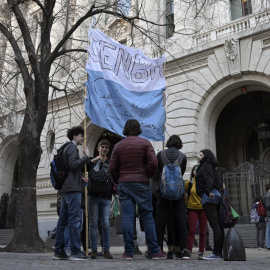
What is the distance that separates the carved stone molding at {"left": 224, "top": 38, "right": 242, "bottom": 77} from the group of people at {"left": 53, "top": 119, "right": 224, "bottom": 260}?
907 cm

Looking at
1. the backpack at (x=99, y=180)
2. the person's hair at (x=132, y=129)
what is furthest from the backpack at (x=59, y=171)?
the person's hair at (x=132, y=129)

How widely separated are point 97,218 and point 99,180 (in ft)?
2.11

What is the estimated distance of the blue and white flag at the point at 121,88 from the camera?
6797 mm

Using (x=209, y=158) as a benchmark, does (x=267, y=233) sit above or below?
below

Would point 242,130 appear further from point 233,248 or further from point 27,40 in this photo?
point 233,248

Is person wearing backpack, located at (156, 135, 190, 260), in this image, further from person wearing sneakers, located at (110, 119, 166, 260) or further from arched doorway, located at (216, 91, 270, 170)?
arched doorway, located at (216, 91, 270, 170)

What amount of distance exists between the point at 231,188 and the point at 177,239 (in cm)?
1168

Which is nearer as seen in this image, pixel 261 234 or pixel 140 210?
pixel 140 210

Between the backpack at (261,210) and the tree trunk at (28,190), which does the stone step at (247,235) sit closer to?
the backpack at (261,210)

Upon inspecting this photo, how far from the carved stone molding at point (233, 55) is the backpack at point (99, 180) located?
9.84 metres

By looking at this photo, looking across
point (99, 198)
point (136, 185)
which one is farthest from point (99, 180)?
point (136, 185)

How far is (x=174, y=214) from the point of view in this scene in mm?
5656

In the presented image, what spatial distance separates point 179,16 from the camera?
54.6 ft

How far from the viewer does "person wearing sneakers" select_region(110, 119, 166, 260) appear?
520 centimetres
